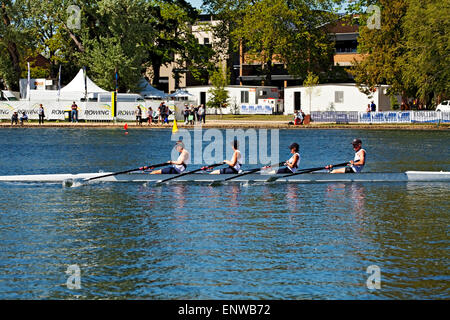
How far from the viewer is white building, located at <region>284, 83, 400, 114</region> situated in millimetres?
75875

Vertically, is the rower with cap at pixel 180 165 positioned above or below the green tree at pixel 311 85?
below

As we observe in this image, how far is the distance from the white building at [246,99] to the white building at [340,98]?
616 centimetres

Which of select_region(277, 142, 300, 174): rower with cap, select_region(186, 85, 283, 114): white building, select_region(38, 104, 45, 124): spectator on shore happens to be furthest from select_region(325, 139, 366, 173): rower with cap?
select_region(186, 85, 283, 114): white building

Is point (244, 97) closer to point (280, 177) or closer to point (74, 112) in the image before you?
point (74, 112)

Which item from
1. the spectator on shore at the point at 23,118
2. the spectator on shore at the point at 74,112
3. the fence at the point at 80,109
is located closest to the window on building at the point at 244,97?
the fence at the point at 80,109

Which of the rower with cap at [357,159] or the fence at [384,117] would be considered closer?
the rower with cap at [357,159]

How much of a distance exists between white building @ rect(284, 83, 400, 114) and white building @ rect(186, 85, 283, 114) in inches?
243

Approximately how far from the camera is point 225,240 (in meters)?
17.7

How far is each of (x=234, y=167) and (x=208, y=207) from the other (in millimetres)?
4691

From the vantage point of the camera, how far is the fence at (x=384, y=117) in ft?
211

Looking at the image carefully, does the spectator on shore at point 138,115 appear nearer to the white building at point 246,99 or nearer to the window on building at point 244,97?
the white building at point 246,99

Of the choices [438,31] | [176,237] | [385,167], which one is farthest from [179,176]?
[438,31]

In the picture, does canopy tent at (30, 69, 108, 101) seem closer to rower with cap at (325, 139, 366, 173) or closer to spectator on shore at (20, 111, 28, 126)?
spectator on shore at (20, 111, 28, 126)

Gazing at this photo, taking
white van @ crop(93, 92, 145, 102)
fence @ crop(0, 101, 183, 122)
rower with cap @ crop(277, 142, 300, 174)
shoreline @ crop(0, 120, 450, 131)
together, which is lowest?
rower with cap @ crop(277, 142, 300, 174)
